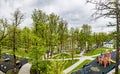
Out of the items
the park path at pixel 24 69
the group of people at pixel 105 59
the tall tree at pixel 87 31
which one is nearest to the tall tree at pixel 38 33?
the park path at pixel 24 69

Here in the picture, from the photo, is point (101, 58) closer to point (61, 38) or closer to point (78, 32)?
point (61, 38)

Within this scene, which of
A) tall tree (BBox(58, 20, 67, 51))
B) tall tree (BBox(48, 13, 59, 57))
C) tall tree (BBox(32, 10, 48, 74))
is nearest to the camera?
tall tree (BBox(32, 10, 48, 74))

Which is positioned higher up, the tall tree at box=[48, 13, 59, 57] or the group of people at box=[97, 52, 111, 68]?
the tall tree at box=[48, 13, 59, 57]

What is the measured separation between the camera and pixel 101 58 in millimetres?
45531

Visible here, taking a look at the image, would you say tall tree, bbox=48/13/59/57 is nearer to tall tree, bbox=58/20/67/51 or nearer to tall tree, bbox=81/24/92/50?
tall tree, bbox=58/20/67/51

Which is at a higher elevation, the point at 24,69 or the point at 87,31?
the point at 87,31

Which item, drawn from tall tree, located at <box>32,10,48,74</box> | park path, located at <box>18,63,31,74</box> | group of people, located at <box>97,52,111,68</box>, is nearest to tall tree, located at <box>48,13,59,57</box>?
tall tree, located at <box>32,10,48,74</box>

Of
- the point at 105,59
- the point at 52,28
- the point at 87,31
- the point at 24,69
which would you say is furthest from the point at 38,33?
the point at 87,31

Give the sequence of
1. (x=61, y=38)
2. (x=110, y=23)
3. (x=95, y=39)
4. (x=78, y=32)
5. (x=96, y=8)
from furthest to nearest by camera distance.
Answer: (x=95, y=39) → (x=78, y=32) → (x=61, y=38) → (x=110, y=23) → (x=96, y=8)

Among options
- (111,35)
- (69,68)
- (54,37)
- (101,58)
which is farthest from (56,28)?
(111,35)

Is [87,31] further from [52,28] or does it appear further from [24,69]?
[24,69]

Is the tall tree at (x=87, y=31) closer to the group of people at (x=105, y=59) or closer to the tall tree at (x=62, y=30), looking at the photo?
the tall tree at (x=62, y=30)

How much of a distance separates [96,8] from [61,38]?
5718cm

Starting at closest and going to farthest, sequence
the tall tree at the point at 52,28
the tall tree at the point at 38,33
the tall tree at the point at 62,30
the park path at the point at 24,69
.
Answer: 1. the tall tree at the point at 38,33
2. the park path at the point at 24,69
3. the tall tree at the point at 52,28
4. the tall tree at the point at 62,30
